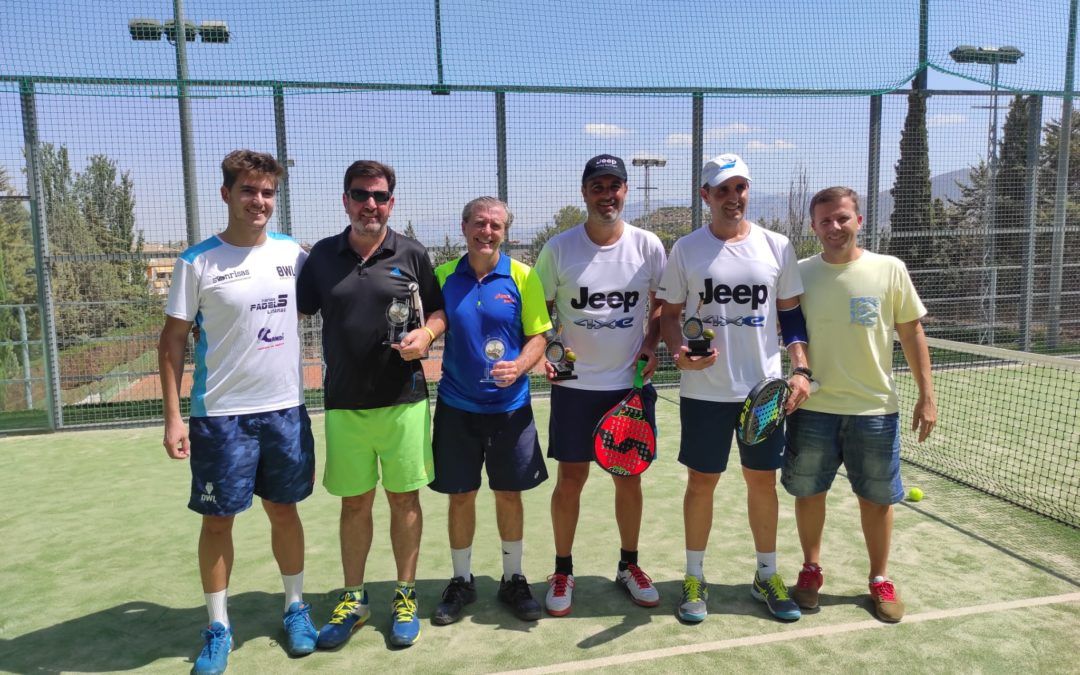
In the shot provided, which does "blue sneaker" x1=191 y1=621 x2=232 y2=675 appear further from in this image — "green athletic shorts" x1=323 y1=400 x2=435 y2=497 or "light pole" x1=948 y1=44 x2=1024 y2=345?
"light pole" x1=948 y1=44 x2=1024 y2=345

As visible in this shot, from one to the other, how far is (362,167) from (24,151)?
600 centimetres

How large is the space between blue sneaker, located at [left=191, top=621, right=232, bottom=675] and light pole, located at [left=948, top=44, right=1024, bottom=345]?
1042cm

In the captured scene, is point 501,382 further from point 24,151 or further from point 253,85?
point 24,151

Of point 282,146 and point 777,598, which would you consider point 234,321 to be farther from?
point 282,146

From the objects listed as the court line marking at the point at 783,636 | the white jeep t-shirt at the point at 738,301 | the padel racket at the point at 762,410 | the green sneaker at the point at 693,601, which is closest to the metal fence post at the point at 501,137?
the white jeep t-shirt at the point at 738,301

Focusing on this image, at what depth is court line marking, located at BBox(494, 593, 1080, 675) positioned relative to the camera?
131 inches

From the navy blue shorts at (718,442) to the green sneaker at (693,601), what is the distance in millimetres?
573

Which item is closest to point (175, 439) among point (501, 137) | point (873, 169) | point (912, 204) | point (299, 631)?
point (299, 631)

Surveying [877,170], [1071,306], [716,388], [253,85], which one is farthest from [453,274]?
[1071,306]

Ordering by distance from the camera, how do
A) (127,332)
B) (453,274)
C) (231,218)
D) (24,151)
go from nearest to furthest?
(231,218), (453,274), (24,151), (127,332)

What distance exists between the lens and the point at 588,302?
3783 millimetres

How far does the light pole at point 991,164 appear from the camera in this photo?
32.7ft

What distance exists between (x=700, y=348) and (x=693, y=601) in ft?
4.05

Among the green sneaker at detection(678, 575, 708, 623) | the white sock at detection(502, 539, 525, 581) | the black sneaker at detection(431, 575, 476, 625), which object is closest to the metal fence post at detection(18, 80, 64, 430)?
the black sneaker at detection(431, 575, 476, 625)
